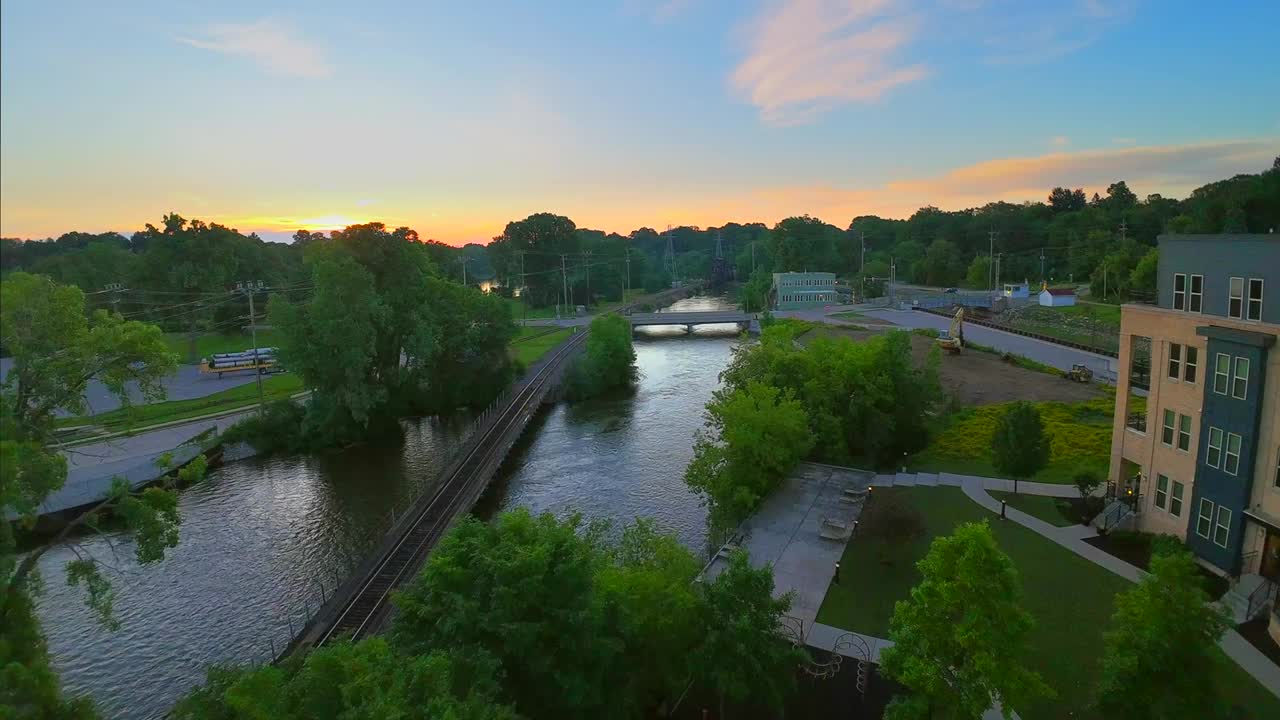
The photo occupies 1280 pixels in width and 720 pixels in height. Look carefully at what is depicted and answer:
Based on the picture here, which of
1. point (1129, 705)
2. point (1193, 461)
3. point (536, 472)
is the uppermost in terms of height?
point (1193, 461)

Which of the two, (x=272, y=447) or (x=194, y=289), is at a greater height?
(x=194, y=289)

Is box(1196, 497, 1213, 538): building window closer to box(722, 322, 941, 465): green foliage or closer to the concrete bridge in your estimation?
box(722, 322, 941, 465): green foliage

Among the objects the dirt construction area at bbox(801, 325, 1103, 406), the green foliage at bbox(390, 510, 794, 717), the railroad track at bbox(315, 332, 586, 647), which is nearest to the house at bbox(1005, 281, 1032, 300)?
the dirt construction area at bbox(801, 325, 1103, 406)

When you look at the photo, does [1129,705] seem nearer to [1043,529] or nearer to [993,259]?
[1043,529]

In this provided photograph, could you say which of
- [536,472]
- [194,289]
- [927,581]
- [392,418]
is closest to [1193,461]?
[927,581]

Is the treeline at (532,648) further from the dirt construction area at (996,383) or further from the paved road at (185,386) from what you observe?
the paved road at (185,386)
